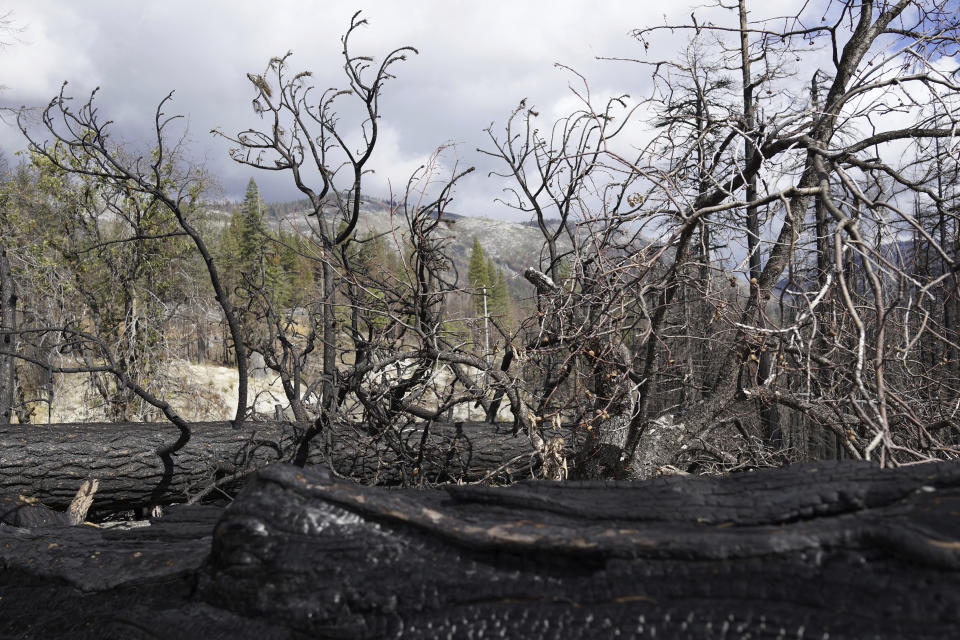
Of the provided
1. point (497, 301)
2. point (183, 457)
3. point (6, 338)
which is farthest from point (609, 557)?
point (6, 338)

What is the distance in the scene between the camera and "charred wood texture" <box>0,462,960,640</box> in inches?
43.5

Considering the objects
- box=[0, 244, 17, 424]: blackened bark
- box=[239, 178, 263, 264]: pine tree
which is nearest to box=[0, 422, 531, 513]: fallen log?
box=[0, 244, 17, 424]: blackened bark

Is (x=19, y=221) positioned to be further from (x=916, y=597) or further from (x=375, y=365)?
(x=916, y=597)

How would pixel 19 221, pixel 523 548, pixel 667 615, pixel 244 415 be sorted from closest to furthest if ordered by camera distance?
1. pixel 667 615
2. pixel 523 548
3. pixel 244 415
4. pixel 19 221

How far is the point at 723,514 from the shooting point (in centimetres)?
135

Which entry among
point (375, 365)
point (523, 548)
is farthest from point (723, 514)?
point (375, 365)

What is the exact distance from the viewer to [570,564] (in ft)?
4.23

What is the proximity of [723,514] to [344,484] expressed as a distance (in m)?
0.91

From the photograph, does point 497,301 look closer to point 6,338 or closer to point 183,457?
point 183,457

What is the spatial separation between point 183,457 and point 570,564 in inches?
197

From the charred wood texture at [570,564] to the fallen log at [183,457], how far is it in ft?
11.4

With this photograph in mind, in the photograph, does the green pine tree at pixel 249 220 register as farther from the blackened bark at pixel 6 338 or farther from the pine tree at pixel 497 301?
the pine tree at pixel 497 301

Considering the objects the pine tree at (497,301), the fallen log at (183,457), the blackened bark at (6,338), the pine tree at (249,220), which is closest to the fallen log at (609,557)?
the pine tree at (497,301)

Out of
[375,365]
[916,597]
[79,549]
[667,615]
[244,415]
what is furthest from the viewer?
[244,415]
